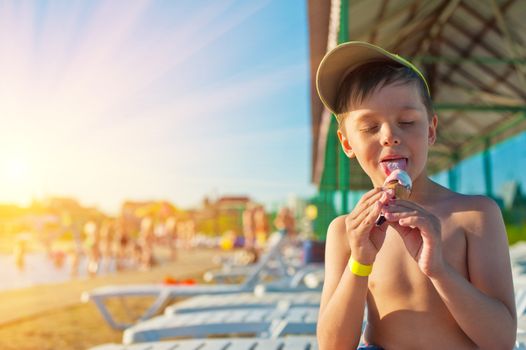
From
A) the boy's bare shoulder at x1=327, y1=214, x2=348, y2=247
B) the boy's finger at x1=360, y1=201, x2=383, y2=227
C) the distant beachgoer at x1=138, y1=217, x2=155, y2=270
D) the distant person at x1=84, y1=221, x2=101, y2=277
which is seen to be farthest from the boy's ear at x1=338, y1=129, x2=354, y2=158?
the distant beachgoer at x1=138, y1=217, x2=155, y2=270

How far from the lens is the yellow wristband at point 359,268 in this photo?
1.09m

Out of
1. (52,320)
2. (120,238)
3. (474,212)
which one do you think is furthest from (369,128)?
(120,238)

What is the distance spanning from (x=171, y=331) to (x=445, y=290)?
6.90 ft

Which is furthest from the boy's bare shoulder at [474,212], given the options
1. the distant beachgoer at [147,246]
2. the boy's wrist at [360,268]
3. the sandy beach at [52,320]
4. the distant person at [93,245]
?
the distant beachgoer at [147,246]

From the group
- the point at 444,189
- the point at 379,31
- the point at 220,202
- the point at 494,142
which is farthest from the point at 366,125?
the point at 220,202

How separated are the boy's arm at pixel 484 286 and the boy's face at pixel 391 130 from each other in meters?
0.17

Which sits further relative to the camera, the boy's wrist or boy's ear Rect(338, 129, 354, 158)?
boy's ear Rect(338, 129, 354, 158)

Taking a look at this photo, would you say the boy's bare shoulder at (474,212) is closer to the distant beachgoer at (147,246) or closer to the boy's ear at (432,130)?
the boy's ear at (432,130)

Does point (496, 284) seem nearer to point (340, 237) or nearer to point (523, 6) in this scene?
point (340, 237)

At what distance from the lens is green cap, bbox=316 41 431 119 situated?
1.18 m

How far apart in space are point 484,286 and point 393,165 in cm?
32

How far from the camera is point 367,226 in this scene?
3.36 ft

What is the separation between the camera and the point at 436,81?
13992 mm

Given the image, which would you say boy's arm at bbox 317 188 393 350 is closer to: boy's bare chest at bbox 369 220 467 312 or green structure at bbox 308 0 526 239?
boy's bare chest at bbox 369 220 467 312
